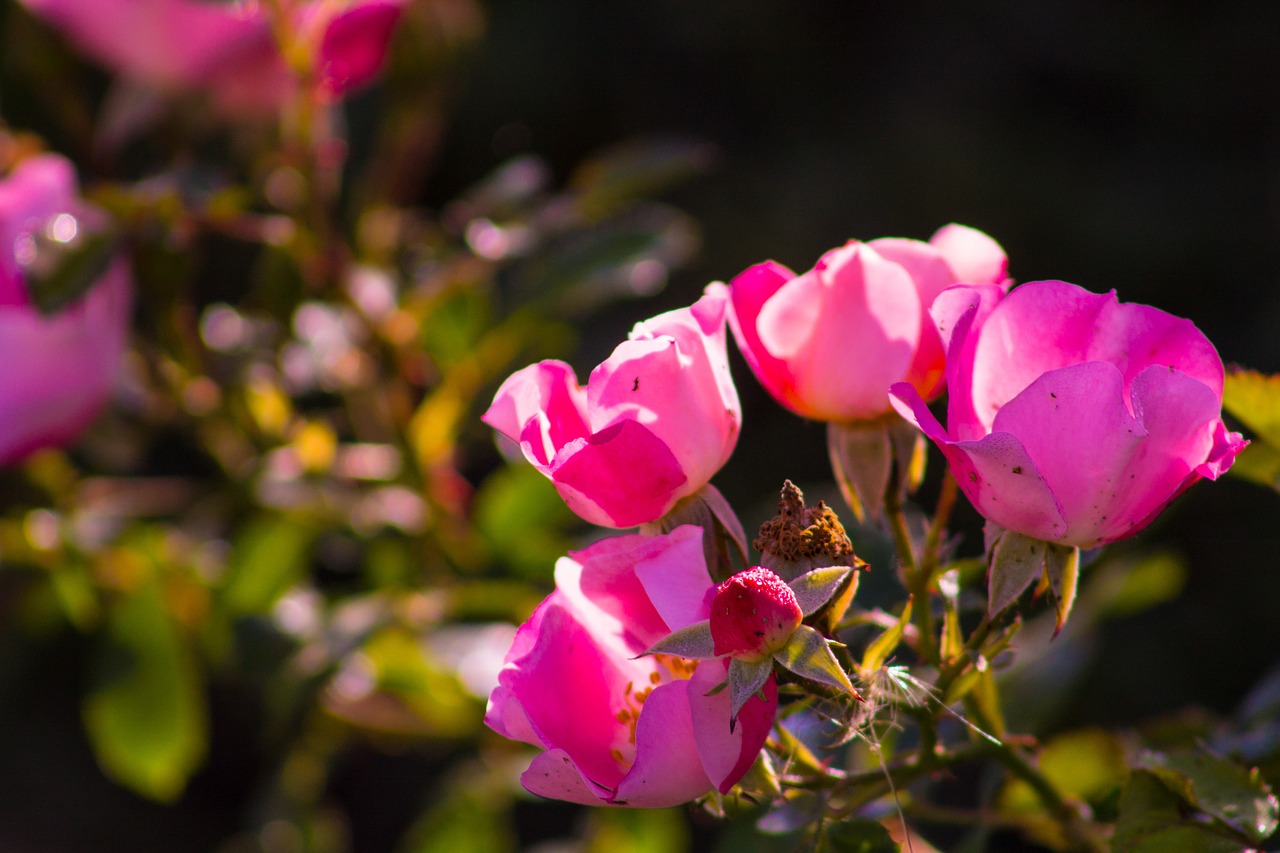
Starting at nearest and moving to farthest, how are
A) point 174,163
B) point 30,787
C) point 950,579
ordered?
1. point 950,579
2. point 174,163
3. point 30,787

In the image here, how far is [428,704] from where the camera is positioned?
0.67 metres

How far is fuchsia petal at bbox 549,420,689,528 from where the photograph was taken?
0.26m

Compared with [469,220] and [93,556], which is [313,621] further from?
[469,220]

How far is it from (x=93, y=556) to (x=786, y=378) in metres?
0.52

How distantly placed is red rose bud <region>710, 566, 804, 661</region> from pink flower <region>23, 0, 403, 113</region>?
0.42m

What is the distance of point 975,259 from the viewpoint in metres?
0.32

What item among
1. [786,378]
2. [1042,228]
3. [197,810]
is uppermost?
[786,378]

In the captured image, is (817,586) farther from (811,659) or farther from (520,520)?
(520,520)

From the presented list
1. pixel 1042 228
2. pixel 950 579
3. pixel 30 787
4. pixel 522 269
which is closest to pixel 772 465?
pixel 1042 228

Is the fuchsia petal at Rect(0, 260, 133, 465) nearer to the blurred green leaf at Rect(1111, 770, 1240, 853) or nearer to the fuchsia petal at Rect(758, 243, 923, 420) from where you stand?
the fuchsia petal at Rect(758, 243, 923, 420)

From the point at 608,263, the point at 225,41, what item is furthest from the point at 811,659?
the point at 225,41

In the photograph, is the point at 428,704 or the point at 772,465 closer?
the point at 428,704

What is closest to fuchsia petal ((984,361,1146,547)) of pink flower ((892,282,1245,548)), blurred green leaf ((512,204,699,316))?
pink flower ((892,282,1245,548))

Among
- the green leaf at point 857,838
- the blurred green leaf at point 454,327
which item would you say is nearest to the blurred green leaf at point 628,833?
the blurred green leaf at point 454,327
